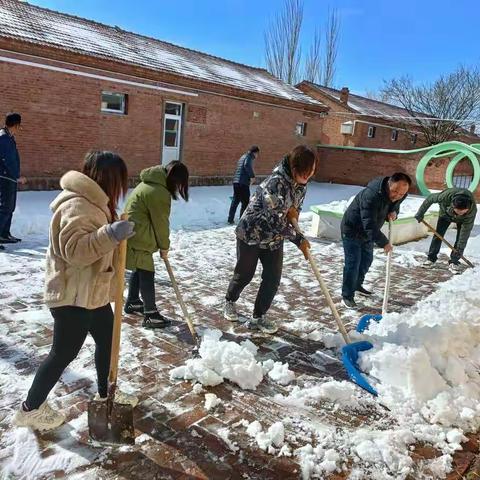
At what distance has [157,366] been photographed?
3.55 meters

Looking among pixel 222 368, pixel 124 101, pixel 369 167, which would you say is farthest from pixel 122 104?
pixel 222 368

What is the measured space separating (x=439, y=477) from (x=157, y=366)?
2022 millimetres

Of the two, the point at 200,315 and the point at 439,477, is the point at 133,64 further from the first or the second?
the point at 439,477

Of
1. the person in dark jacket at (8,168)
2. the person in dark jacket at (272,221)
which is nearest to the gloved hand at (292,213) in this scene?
the person in dark jacket at (272,221)

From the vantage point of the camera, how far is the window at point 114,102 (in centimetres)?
1276

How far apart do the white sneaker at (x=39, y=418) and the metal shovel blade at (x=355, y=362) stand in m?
2.07

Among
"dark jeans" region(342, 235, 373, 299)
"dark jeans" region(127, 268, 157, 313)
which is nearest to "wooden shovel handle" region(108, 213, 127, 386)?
"dark jeans" region(127, 268, 157, 313)

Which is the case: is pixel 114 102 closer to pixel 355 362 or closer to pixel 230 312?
pixel 230 312

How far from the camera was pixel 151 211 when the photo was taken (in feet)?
12.9

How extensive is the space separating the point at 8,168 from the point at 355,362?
5.46 metres

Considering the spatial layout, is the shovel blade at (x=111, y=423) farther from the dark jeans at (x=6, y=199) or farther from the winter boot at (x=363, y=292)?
the dark jeans at (x=6, y=199)

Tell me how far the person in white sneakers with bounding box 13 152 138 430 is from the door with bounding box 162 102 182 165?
12463mm

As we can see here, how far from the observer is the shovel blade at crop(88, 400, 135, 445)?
255 cm

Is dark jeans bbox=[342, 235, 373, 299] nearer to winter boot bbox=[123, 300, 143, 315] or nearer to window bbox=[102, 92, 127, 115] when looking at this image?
winter boot bbox=[123, 300, 143, 315]
